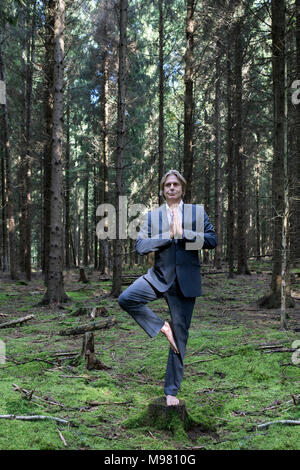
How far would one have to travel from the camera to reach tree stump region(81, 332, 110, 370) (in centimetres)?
550

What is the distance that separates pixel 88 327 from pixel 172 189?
15.9 feet

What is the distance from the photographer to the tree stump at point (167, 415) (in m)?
3.72

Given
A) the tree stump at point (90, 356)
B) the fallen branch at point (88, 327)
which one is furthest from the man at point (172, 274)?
the fallen branch at point (88, 327)

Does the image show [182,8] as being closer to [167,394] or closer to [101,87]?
[101,87]

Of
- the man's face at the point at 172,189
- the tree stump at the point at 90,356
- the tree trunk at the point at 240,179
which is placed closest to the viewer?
the man's face at the point at 172,189

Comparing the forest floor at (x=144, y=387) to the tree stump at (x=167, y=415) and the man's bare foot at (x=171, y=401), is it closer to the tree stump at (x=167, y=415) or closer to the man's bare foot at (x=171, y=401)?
the tree stump at (x=167, y=415)

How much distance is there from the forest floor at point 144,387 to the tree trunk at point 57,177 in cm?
252

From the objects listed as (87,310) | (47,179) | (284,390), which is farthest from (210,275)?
(284,390)

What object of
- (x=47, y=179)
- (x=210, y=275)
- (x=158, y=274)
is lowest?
(x=210, y=275)

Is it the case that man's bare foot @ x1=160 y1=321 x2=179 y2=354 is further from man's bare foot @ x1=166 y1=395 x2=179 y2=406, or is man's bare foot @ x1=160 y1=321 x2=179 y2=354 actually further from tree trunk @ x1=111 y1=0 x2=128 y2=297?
tree trunk @ x1=111 y1=0 x2=128 y2=297

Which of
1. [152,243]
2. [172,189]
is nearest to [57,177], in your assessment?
[172,189]

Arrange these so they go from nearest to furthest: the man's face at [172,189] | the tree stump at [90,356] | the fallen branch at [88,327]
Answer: the man's face at [172,189], the tree stump at [90,356], the fallen branch at [88,327]

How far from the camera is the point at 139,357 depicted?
244 inches
